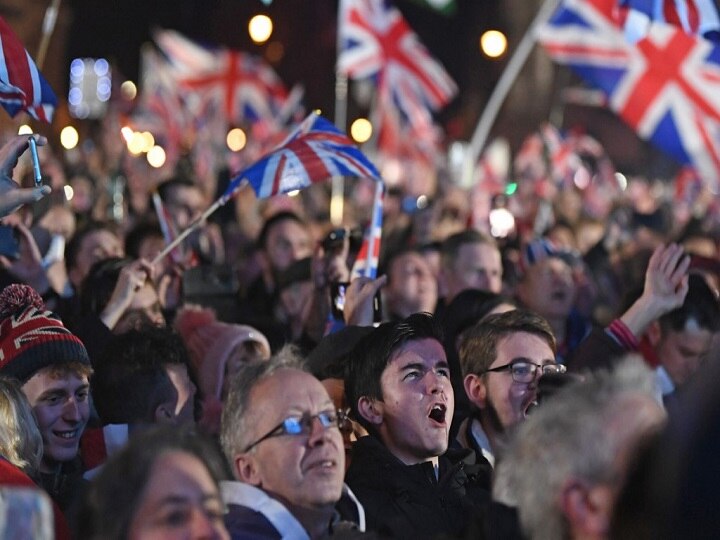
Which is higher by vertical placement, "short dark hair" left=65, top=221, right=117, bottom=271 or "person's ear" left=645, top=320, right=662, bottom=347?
"person's ear" left=645, top=320, right=662, bottom=347

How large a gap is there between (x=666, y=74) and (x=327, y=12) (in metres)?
33.7

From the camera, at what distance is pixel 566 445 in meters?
3.52

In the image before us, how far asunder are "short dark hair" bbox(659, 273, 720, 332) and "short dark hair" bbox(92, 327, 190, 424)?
2786 millimetres

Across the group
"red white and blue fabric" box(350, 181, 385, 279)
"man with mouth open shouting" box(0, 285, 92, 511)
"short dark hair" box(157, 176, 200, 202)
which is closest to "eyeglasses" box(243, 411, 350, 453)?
"man with mouth open shouting" box(0, 285, 92, 511)

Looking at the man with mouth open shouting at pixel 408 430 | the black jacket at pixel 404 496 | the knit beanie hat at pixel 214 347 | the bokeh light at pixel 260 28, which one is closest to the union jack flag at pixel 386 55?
the bokeh light at pixel 260 28

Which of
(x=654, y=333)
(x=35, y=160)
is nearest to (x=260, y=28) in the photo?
(x=654, y=333)

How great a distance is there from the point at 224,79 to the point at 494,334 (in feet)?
49.3

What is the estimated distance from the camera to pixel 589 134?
44.2 meters

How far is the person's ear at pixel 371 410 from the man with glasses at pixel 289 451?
3.04 feet

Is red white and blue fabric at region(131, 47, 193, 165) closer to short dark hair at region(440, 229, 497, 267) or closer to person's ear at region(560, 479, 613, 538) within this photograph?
short dark hair at region(440, 229, 497, 267)

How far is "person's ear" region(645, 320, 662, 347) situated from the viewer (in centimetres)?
777

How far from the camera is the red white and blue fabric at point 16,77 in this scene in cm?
691

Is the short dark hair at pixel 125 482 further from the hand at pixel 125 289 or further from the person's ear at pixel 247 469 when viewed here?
the hand at pixel 125 289

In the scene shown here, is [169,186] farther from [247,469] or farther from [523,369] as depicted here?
[247,469]
